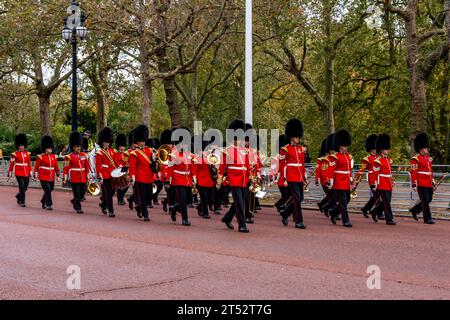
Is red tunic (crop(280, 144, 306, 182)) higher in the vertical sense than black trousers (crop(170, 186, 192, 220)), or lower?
higher

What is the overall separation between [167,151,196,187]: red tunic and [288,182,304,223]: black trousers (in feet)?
6.33

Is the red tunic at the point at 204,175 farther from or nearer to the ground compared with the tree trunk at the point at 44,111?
nearer to the ground

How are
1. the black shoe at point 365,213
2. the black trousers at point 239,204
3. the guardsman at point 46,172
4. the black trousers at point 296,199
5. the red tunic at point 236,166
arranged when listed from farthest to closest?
1. the guardsman at point 46,172
2. the black shoe at point 365,213
3. the black trousers at point 296,199
4. the red tunic at point 236,166
5. the black trousers at point 239,204

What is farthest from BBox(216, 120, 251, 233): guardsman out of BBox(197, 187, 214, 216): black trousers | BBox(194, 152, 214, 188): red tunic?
BBox(194, 152, 214, 188): red tunic

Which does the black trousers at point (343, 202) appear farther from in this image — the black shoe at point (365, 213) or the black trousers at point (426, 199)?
the black trousers at point (426, 199)

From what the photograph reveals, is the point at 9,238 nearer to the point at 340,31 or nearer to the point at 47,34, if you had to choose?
the point at 47,34

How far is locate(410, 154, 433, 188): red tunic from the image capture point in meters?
13.6

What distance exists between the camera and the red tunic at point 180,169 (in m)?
12.8

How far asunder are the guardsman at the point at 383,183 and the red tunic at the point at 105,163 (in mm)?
5741

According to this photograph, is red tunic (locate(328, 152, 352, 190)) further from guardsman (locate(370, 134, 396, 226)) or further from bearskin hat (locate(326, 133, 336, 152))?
bearskin hat (locate(326, 133, 336, 152))

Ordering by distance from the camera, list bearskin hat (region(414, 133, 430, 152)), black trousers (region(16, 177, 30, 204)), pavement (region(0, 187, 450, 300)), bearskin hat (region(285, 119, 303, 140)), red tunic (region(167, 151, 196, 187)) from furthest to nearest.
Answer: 1. black trousers (region(16, 177, 30, 204))
2. bearskin hat (region(414, 133, 430, 152))
3. bearskin hat (region(285, 119, 303, 140))
4. red tunic (region(167, 151, 196, 187))
5. pavement (region(0, 187, 450, 300))

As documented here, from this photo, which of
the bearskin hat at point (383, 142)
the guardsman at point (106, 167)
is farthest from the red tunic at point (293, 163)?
the guardsman at point (106, 167)

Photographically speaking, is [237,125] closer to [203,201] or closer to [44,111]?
[203,201]

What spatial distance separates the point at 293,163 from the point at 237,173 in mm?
1344
